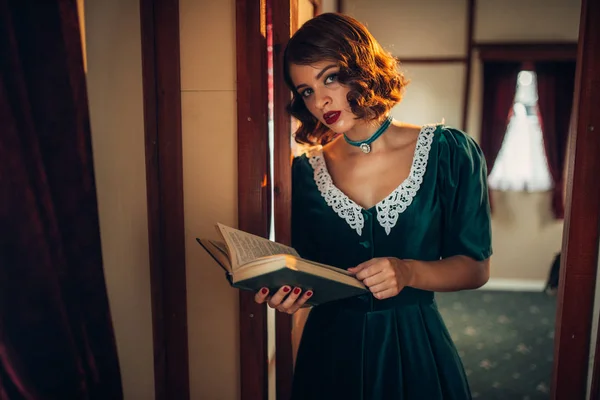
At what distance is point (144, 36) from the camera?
121 centimetres

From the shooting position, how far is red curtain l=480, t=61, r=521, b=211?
14.2 ft

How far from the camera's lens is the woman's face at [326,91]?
1085 millimetres

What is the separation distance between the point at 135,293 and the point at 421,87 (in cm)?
377

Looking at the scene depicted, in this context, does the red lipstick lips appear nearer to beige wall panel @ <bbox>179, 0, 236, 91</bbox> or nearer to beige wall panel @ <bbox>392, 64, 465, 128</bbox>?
beige wall panel @ <bbox>179, 0, 236, 91</bbox>

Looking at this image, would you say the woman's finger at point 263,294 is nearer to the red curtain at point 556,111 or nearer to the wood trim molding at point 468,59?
the wood trim molding at point 468,59

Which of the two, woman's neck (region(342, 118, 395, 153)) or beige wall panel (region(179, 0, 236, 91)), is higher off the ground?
beige wall panel (region(179, 0, 236, 91))

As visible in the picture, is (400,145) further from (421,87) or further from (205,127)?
(421,87)

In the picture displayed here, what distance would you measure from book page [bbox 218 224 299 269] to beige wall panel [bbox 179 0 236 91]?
447 mm

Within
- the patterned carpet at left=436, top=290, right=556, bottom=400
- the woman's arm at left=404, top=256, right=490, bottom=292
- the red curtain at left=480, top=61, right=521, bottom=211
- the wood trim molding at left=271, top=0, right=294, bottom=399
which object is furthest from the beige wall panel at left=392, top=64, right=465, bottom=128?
the woman's arm at left=404, top=256, right=490, bottom=292

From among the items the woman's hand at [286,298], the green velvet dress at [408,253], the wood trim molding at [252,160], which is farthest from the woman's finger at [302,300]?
the wood trim molding at [252,160]

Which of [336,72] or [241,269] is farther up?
[336,72]

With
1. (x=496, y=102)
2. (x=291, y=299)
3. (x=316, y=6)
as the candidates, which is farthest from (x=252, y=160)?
(x=496, y=102)

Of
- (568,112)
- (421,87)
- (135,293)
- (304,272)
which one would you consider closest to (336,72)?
(304,272)

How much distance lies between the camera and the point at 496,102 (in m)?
4.38
